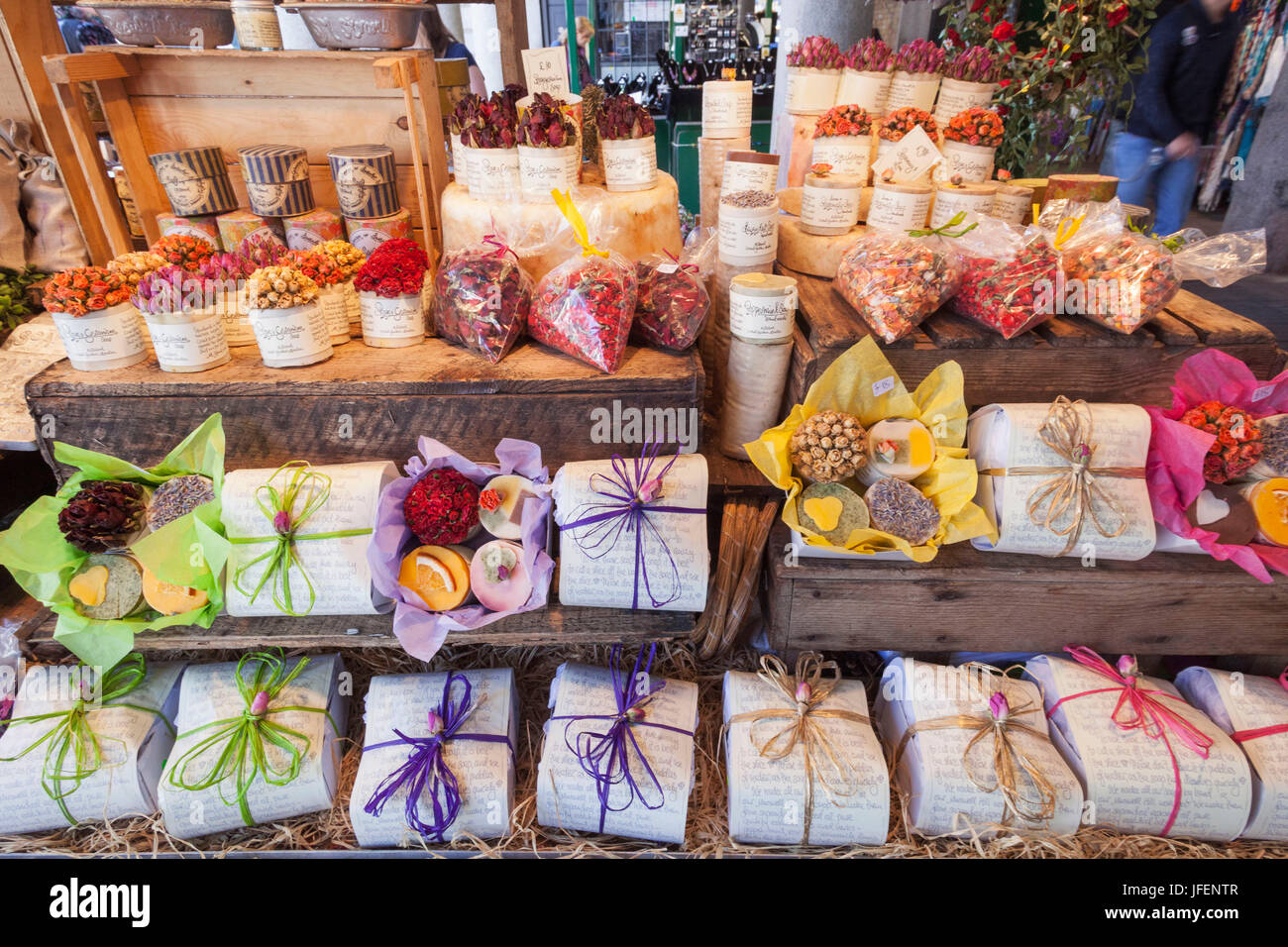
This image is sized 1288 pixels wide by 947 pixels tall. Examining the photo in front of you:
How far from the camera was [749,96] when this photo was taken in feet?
6.01

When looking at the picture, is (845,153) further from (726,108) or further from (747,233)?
(747,233)

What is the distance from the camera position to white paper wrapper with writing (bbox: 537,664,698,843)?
4.08 feet

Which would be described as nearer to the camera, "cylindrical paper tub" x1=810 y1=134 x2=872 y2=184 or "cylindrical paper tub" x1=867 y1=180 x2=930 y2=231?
"cylindrical paper tub" x1=867 y1=180 x2=930 y2=231

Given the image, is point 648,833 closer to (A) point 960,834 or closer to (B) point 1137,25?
(A) point 960,834

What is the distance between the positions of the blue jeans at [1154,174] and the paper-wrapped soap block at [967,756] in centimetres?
206

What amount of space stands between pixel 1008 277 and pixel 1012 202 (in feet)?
1.42

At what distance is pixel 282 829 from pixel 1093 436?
1.75m

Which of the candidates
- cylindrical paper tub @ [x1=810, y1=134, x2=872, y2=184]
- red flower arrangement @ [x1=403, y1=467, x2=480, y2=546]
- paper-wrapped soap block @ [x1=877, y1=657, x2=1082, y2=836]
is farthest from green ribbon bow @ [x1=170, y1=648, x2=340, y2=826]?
cylindrical paper tub @ [x1=810, y1=134, x2=872, y2=184]

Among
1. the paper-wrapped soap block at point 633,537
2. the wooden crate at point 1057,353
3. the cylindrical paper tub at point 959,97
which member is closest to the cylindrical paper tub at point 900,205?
the wooden crate at point 1057,353

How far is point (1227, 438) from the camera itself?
1277mm

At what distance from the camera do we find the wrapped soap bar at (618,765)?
48.9 inches

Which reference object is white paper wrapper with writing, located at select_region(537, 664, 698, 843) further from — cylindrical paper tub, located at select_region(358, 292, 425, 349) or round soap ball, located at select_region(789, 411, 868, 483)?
cylindrical paper tub, located at select_region(358, 292, 425, 349)

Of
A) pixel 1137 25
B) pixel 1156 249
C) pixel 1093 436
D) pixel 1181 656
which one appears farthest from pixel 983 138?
pixel 1181 656

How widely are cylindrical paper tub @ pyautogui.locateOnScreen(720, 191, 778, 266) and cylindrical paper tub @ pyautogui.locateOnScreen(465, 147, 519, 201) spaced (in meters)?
0.47
